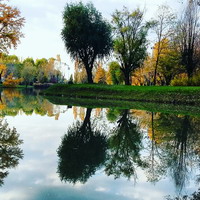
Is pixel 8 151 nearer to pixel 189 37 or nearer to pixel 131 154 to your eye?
pixel 131 154

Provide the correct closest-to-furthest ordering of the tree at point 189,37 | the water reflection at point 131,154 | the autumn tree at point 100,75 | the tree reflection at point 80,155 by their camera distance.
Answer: the tree reflection at point 80,155 < the water reflection at point 131,154 < the tree at point 189,37 < the autumn tree at point 100,75

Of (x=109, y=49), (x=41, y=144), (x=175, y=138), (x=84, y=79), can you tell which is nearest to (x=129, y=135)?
(x=175, y=138)

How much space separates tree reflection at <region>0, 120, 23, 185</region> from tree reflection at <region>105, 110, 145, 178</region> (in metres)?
1.85

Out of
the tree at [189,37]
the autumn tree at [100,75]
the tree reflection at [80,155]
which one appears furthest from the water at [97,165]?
the autumn tree at [100,75]

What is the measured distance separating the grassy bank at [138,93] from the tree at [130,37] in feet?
28.5

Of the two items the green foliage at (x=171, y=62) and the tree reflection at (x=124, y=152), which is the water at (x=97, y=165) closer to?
the tree reflection at (x=124, y=152)

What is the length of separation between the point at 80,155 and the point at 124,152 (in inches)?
47.3

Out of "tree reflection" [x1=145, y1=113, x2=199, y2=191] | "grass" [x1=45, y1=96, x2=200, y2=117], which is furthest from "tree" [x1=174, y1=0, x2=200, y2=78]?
"tree reflection" [x1=145, y1=113, x2=199, y2=191]

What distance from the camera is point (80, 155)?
573 cm

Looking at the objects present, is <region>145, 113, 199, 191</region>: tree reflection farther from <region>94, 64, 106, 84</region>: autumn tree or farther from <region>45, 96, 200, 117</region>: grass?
<region>94, 64, 106, 84</region>: autumn tree

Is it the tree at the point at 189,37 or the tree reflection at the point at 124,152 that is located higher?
Result: the tree at the point at 189,37

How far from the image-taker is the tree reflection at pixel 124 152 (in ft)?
16.4

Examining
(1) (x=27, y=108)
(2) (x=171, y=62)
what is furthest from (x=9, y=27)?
(2) (x=171, y=62)

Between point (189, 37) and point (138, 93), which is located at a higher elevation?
point (189, 37)
